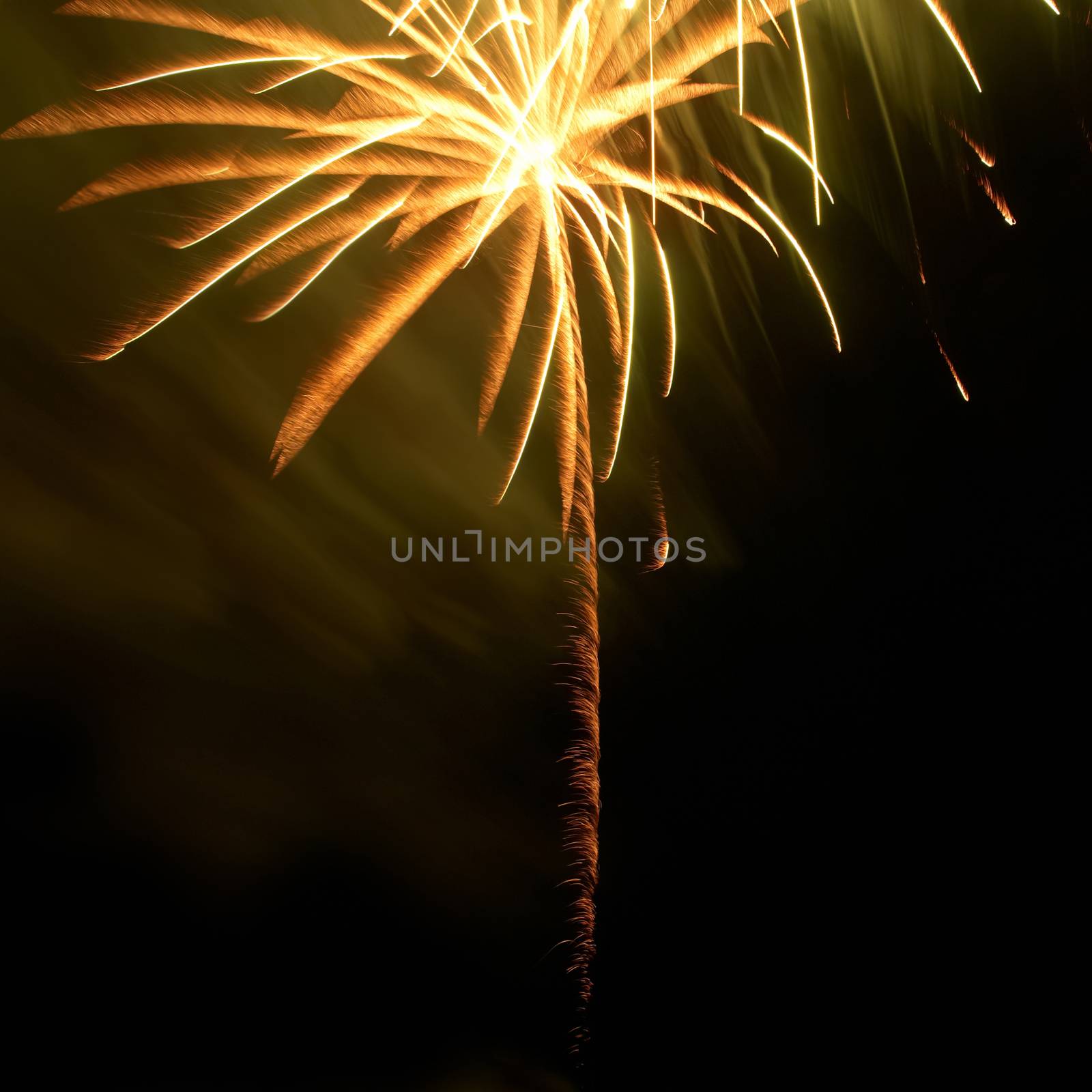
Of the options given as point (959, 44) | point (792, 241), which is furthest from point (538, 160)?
point (959, 44)

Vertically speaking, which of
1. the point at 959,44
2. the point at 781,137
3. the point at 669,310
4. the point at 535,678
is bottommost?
the point at 535,678

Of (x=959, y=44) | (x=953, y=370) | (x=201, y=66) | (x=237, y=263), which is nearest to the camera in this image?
(x=201, y=66)

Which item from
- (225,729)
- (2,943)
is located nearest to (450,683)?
(225,729)

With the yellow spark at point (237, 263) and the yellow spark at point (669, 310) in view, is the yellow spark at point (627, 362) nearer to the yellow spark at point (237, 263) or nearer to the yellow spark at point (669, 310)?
the yellow spark at point (669, 310)

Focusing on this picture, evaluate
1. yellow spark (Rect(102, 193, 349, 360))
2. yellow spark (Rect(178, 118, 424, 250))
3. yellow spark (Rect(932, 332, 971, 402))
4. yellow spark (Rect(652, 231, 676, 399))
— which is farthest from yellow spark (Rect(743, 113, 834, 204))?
yellow spark (Rect(102, 193, 349, 360))

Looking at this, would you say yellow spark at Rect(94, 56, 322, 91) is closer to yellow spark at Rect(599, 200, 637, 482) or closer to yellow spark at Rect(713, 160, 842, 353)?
yellow spark at Rect(599, 200, 637, 482)

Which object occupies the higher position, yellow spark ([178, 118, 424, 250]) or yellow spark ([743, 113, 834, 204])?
yellow spark ([743, 113, 834, 204])

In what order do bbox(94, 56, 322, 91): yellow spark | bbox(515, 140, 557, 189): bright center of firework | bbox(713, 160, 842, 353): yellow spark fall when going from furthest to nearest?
bbox(713, 160, 842, 353): yellow spark, bbox(515, 140, 557, 189): bright center of firework, bbox(94, 56, 322, 91): yellow spark

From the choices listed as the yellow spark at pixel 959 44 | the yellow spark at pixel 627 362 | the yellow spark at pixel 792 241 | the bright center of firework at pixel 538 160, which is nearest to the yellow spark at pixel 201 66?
the bright center of firework at pixel 538 160

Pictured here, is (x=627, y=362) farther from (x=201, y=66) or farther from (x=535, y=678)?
(x=201, y=66)
